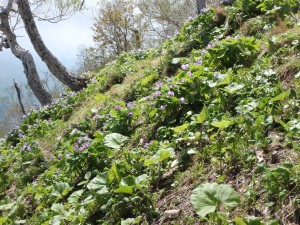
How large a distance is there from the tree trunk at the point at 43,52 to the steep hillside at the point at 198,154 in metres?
4.50

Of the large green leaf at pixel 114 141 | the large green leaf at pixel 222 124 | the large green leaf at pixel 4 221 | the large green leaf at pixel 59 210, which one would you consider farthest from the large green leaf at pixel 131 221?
the large green leaf at pixel 4 221

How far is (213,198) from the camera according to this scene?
2219 millimetres

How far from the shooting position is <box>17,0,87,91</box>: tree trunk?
10.3 m

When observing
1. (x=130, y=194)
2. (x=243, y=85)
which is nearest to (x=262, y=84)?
(x=243, y=85)

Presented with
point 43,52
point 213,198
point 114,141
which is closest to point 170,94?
point 114,141

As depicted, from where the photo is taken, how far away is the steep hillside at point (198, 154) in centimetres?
231

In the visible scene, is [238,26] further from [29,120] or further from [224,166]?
[29,120]

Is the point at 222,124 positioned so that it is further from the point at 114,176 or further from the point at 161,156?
the point at 114,176

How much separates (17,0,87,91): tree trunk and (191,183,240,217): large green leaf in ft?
27.5

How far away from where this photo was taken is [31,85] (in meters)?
12.0

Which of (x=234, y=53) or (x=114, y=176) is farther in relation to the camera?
(x=234, y=53)

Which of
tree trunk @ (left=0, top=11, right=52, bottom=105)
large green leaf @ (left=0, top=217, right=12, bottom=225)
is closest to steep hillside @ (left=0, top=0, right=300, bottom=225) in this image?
large green leaf @ (left=0, top=217, right=12, bottom=225)

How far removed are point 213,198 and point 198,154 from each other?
3.11 ft

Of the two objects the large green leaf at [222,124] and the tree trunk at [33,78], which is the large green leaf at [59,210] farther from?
the tree trunk at [33,78]
